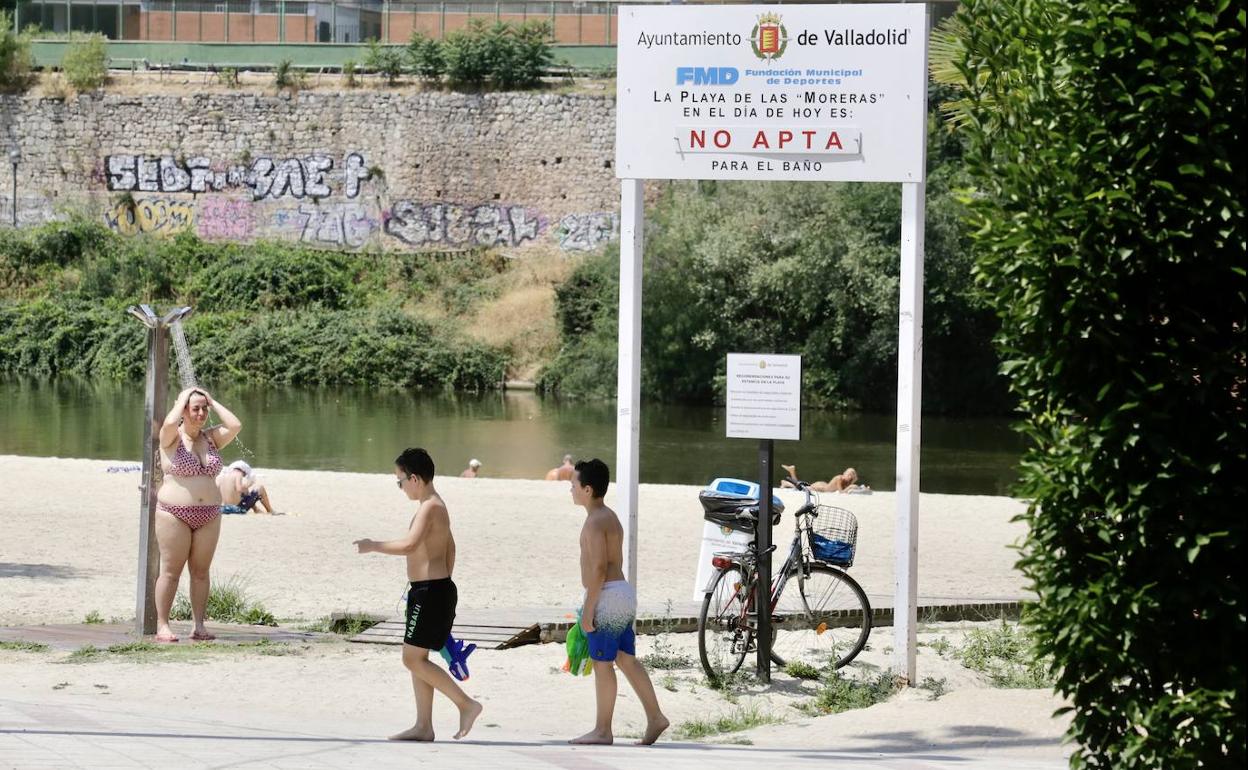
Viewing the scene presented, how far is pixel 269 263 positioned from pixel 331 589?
3457 centimetres

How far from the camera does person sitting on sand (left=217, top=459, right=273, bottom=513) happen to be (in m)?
16.8

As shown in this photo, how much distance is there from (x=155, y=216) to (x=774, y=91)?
41.3 meters

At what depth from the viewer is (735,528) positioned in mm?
9375

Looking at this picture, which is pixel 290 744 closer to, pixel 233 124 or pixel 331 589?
pixel 331 589

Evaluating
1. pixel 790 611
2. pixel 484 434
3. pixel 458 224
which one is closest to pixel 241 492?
pixel 790 611

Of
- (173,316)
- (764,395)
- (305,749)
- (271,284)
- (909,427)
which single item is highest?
(271,284)

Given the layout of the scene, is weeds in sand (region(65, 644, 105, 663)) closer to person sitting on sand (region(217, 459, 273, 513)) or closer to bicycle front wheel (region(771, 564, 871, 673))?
bicycle front wheel (region(771, 564, 871, 673))

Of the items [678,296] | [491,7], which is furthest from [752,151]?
[491,7]

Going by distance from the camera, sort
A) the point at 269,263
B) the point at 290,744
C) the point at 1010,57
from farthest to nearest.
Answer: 1. the point at 269,263
2. the point at 290,744
3. the point at 1010,57

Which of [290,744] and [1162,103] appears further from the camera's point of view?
[290,744]

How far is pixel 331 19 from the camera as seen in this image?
162ft

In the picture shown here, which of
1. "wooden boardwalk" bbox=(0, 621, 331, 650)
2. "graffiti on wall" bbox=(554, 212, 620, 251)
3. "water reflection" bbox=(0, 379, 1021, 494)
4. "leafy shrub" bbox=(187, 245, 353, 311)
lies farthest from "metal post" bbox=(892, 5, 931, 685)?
"leafy shrub" bbox=(187, 245, 353, 311)

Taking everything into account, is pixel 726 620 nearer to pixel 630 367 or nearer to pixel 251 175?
pixel 630 367

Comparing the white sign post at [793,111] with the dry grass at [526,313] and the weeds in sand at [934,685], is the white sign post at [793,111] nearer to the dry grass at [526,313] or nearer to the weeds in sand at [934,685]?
the weeds in sand at [934,685]
